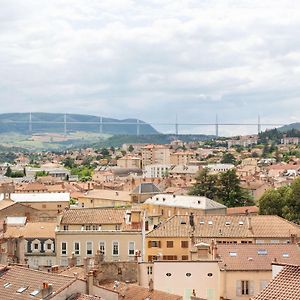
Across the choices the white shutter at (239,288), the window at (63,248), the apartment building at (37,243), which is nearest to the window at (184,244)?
the window at (63,248)

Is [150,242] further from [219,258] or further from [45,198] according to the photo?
[45,198]

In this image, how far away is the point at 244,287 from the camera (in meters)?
39.6

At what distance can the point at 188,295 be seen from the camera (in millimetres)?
40062

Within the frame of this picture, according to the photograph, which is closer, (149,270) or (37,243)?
(149,270)

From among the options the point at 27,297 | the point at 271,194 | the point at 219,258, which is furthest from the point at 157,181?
the point at 27,297

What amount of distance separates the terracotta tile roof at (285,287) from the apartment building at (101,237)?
31728 millimetres

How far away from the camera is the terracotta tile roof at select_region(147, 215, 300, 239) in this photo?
58.8 m

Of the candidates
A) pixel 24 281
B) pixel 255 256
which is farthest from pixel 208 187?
pixel 24 281

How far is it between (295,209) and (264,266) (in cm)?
4206

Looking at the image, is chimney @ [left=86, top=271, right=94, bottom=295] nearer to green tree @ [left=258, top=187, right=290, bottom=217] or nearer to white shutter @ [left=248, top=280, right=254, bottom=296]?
white shutter @ [left=248, top=280, right=254, bottom=296]

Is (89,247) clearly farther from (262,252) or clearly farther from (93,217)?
(262,252)

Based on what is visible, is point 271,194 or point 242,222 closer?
point 242,222

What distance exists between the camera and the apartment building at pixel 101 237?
57.7 m

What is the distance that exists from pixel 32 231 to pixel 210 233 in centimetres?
1452
